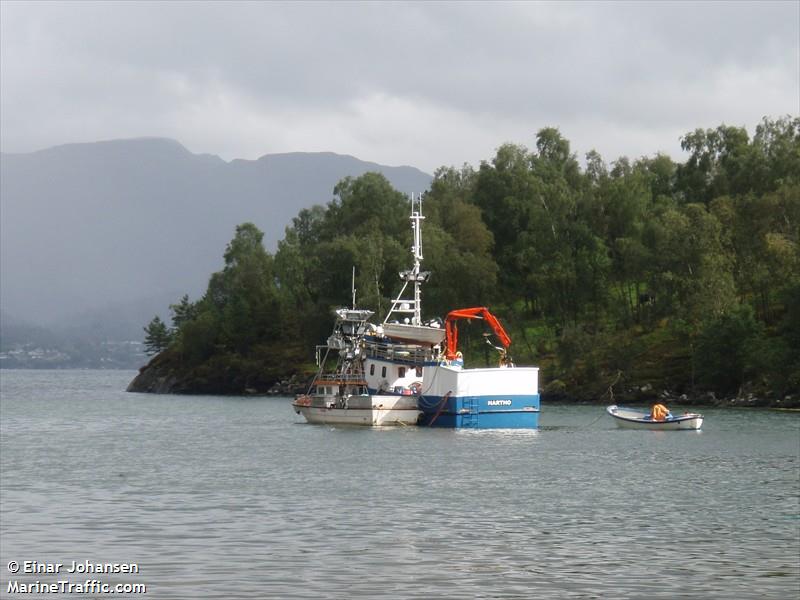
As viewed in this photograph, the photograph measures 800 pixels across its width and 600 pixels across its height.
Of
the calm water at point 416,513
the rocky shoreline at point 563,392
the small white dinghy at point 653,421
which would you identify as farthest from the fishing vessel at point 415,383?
the rocky shoreline at point 563,392

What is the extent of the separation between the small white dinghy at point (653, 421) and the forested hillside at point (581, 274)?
24.4 m

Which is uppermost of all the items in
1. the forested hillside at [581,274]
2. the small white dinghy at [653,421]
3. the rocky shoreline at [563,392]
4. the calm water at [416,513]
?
the forested hillside at [581,274]

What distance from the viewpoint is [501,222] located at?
164 m

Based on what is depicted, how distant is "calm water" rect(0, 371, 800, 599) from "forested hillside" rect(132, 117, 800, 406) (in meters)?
40.8

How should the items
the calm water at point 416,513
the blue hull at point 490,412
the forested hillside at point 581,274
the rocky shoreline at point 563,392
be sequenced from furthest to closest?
1. the forested hillside at point 581,274
2. the rocky shoreline at point 563,392
3. the blue hull at point 490,412
4. the calm water at point 416,513

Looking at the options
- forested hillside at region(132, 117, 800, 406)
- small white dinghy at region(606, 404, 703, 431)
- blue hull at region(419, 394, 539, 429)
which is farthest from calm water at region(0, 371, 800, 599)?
forested hillside at region(132, 117, 800, 406)

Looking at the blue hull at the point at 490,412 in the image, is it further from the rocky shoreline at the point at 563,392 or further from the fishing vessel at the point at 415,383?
the rocky shoreline at the point at 563,392

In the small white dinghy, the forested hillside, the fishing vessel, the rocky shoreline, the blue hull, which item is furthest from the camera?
the forested hillside

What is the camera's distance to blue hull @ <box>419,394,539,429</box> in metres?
82.7

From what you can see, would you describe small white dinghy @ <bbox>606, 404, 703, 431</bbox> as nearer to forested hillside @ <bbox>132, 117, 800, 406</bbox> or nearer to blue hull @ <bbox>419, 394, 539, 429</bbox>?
blue hull @ <bbox>419, 394, 539, 429</bbox>

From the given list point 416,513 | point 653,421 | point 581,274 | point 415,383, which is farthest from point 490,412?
point 581,274

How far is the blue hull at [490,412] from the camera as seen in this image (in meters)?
82.7

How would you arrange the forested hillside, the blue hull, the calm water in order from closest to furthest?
the calm water
the blue hull
the forested hillside

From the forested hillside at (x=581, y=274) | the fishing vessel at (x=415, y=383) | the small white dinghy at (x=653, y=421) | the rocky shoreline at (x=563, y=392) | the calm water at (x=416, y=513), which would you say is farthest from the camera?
the forested hillside at (x=581, y=274)
